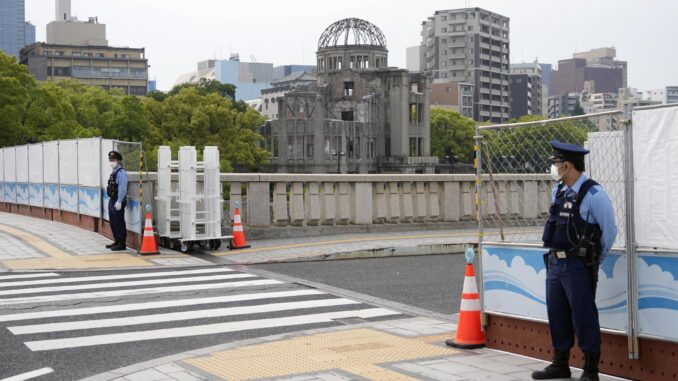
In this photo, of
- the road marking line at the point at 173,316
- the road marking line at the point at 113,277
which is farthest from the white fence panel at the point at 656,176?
the road marking line at the point at 113,277

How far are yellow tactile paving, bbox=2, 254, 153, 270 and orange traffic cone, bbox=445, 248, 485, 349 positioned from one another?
337 inches

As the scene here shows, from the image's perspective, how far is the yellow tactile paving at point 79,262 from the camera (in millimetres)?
15836

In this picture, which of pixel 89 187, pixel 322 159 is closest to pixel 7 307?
pixel 89 187

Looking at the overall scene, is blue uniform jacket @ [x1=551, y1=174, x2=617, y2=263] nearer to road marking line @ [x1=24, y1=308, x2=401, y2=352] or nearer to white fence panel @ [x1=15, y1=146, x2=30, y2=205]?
road marking line @ [x1=24, y1=308, x2=401, y2=352]

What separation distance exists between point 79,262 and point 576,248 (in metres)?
11.5

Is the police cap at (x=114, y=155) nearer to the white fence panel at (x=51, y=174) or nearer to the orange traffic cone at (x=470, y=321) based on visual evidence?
the white fence panel at (x=51, y=174)

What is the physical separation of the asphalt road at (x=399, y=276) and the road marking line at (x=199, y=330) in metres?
1.17

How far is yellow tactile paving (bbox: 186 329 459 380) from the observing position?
25.6 feet

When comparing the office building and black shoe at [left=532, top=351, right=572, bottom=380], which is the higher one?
the office building

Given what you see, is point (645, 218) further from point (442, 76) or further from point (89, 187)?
point (442, 76)

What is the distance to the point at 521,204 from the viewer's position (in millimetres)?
15125

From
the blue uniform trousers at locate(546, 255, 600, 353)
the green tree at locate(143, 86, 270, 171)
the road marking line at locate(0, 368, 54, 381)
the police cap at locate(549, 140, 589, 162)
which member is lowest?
the road marking line at locate(0, 368, 54, 381)

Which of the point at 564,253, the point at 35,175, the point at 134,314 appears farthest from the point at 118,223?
the point at 564,253

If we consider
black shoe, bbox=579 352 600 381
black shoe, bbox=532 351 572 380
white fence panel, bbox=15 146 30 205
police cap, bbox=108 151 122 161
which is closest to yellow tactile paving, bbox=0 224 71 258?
police cap, bbox=108 151 122 161
